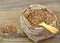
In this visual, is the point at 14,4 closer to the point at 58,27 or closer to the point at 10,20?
the point at 10,20

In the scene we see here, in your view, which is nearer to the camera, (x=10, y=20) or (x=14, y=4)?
(x=10, y=20)

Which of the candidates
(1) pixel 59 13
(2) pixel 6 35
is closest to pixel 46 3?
(1) pixel 59 13

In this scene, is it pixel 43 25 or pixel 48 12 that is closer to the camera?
pixel 43 25

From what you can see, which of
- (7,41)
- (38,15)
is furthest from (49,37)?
(7,41)

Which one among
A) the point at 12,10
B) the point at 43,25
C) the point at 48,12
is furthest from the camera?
the point at 12,10

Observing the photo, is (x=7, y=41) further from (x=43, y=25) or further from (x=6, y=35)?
(x=43, y=25)

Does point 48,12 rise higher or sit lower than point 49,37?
higher

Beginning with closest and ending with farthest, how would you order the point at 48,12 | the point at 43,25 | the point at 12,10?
the point at 43,25
the point at 48,12
the point at 12,10

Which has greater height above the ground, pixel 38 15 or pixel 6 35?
pixel 38 15
